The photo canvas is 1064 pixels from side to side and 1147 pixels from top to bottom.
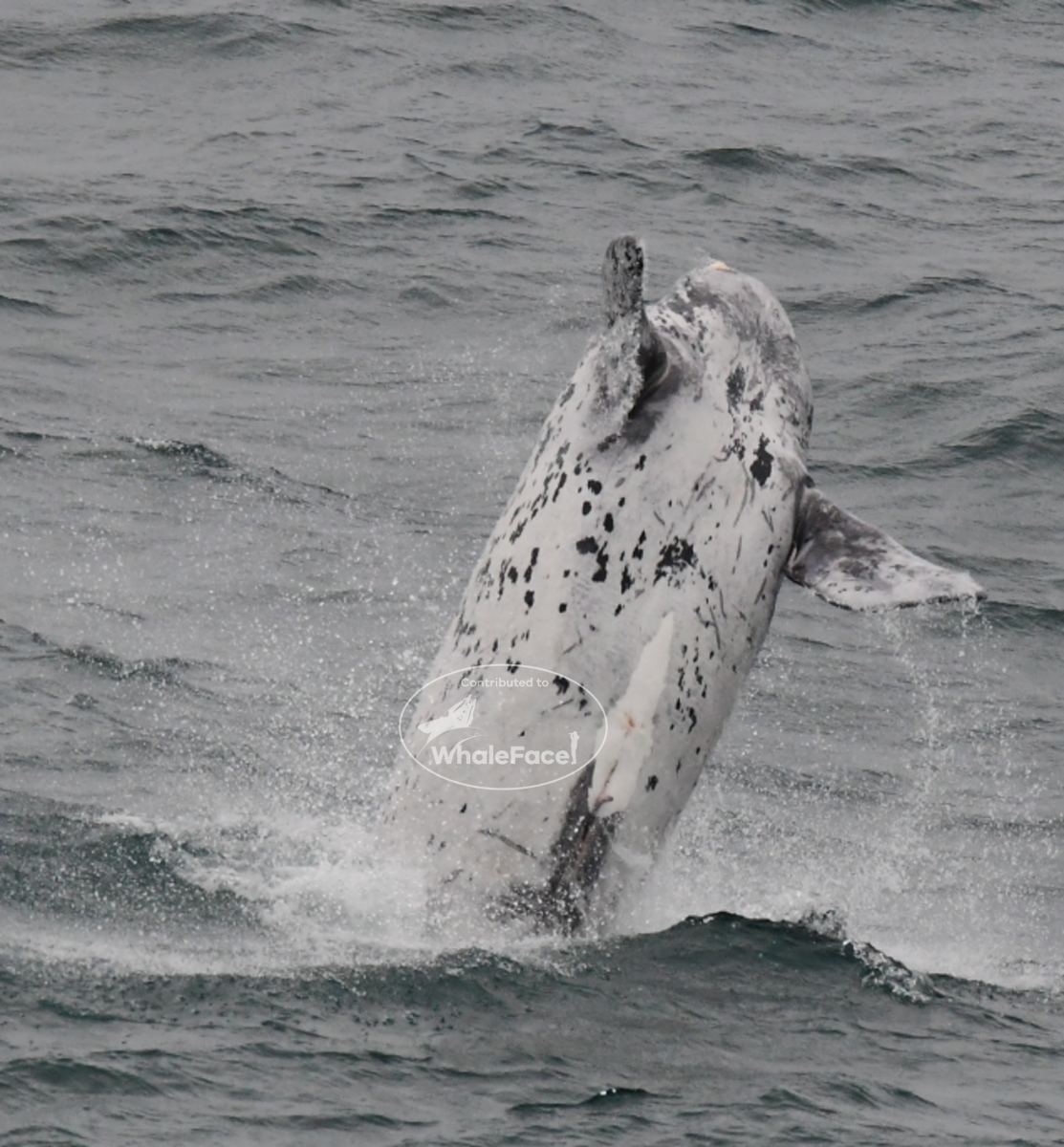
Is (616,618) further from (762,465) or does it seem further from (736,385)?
(736,385)

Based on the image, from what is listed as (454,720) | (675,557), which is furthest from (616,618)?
(454,720)

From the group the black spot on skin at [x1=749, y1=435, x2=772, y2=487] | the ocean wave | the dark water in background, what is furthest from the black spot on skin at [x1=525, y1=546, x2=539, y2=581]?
the ocean wave

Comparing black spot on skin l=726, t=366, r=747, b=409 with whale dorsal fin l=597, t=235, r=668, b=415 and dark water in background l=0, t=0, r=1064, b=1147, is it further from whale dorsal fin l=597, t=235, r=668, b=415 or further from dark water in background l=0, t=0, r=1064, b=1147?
dark water in background l=0, t=0, r=1064, b=1147

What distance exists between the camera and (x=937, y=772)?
60.5 ft

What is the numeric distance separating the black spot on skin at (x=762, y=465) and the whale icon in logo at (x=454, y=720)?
7.29ft

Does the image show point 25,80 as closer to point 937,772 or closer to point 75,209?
point 75,209

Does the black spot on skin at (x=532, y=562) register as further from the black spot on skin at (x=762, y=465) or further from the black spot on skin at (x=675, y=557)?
the black spot on skin at (x=762, y=465)

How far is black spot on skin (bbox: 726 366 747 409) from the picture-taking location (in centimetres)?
1362

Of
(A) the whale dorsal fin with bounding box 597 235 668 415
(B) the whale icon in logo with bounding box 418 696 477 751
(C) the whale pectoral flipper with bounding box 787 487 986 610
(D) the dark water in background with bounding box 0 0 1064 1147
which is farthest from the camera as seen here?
(B) the whale icon in logo with bounding box 418 696 477 751

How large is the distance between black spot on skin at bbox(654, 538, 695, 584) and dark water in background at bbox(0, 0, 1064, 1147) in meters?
2.03

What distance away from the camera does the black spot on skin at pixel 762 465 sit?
13430 mm

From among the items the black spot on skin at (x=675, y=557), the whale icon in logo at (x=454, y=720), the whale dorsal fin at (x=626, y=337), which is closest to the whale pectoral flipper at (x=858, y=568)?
the black spot on skin at (x=675, y=557)

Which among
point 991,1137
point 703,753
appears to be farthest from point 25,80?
point 991,1137

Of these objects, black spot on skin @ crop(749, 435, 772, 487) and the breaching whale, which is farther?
black spot on skin @ crop(749, 435, 772, 487)
